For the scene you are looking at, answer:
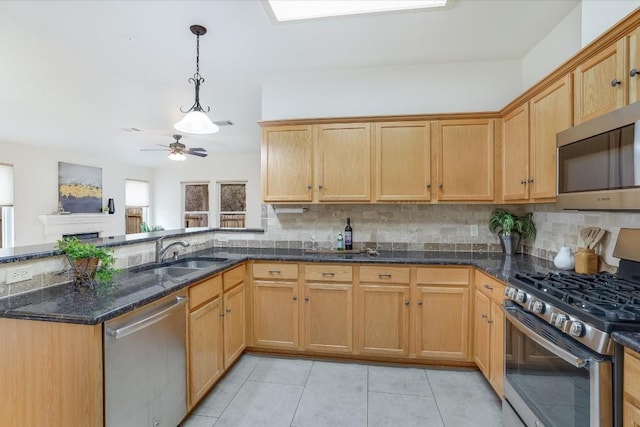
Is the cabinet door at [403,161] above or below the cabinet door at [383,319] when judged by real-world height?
above

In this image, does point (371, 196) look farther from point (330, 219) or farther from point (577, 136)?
point (577, 136)

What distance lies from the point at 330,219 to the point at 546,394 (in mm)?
2172

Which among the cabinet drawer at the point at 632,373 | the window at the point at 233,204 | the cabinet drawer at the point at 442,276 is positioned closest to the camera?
the cabinet drawer at the point at 632,373

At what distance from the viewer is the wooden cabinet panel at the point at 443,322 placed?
2518mm

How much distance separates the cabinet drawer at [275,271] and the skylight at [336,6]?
1.96 m

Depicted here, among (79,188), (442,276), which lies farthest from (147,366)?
(79,188)

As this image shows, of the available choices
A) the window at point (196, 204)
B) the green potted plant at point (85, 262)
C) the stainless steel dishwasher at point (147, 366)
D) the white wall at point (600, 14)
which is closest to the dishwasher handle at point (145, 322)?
the stainless steel dishwasher at point (147, 366)

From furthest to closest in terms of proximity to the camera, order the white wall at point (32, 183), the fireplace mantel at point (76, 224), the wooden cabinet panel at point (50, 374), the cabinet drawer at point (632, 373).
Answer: the fireplace mantel at point (76, 224) < the white wall at point (32, 183) < the wooden cabinet panel at point (50, 374) < the cabinet drawer at point (632, 373)

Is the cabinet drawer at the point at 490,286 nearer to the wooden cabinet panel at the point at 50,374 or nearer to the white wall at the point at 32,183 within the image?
the wooden cabinet panel at the point at 50,374

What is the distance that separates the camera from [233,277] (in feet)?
8.32

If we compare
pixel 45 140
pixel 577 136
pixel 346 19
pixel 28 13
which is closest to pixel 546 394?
pixel 577 136

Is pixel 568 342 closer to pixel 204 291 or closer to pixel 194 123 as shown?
pixel 204 291

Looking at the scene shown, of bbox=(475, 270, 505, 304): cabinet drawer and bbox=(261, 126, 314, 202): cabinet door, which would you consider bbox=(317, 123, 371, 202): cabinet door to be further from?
bbox=(475, 270, 505, 304): cabinet drawer

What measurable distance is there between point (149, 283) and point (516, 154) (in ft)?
9.22
